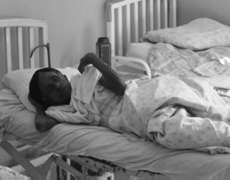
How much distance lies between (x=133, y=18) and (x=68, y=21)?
1.54 feet

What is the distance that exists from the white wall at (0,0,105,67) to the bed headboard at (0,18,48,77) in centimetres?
9

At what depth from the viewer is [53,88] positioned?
1918mm

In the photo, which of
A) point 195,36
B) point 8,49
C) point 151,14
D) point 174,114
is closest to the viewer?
point 174,114

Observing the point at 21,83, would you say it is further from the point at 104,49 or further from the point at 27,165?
the point at 104,49

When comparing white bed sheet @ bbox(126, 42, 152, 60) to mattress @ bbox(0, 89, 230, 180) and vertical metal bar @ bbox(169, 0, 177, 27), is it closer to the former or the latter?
vertical metal bar @ bbox(169, 0, 177, 27)

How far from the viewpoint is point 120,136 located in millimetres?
1733

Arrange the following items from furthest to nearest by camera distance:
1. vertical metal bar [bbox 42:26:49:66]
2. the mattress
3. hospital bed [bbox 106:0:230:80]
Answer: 1. hospital bed [bbox 106:0:230:80]
2. vertical metal bar [bbox 42:26:49:66]
3. the mattress

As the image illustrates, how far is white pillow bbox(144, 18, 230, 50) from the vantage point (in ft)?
9.27

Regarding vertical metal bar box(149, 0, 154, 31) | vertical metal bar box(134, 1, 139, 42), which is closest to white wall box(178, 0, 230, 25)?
vertical metal bar box(149, 0, 154, 31)

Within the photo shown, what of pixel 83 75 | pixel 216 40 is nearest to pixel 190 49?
pixel 216 40

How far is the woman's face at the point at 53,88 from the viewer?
6.30 feet

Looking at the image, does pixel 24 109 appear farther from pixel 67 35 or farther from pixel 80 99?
pixel 67 35

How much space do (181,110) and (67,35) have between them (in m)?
1.22

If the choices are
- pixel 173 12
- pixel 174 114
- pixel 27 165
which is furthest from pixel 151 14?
pixel 174 114
